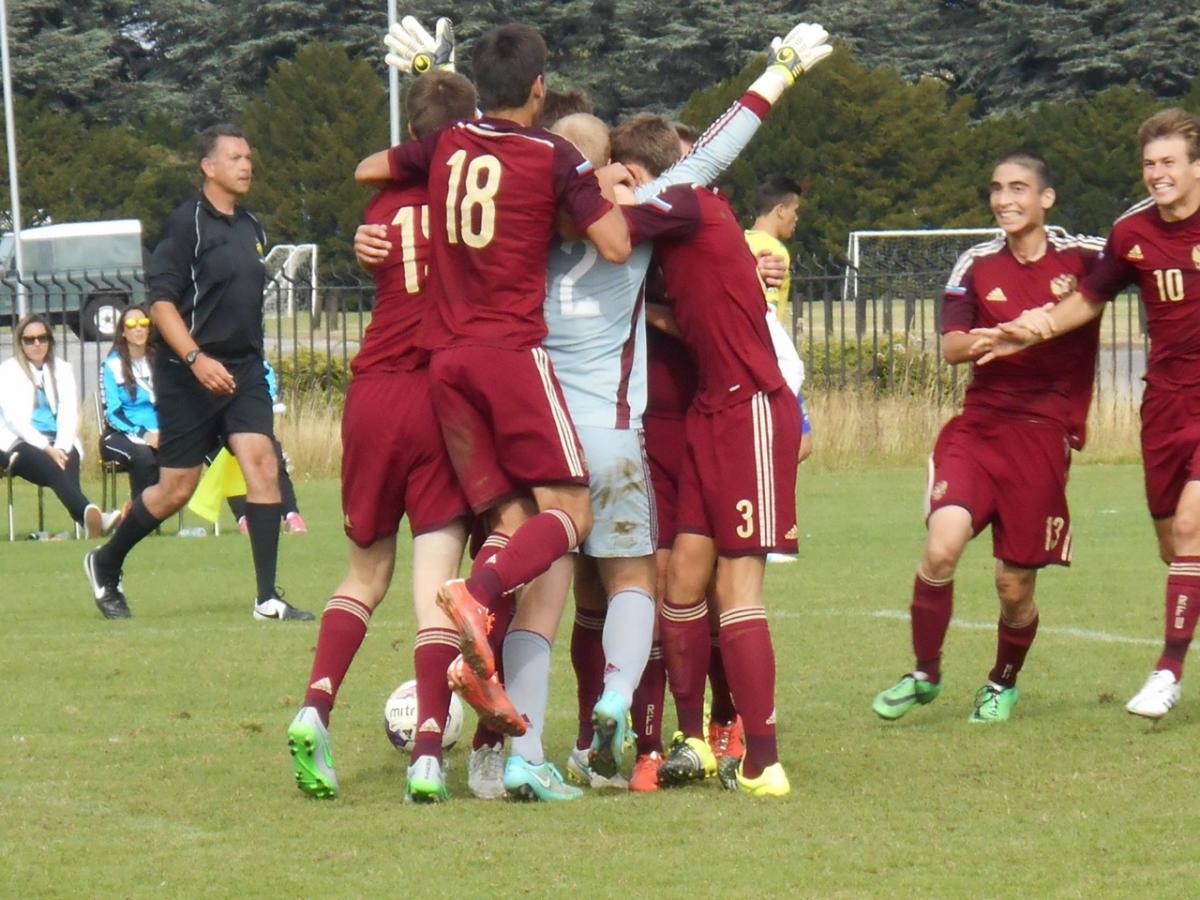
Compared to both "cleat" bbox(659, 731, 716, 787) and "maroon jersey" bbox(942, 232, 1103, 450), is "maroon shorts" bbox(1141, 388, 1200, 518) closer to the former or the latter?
"maroon jersey" bbox(942, 232, 1103, 450)

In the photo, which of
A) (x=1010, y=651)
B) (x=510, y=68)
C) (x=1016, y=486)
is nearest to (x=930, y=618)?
(x=1010, y=651)

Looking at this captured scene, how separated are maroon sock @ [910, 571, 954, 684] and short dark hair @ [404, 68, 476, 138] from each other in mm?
2503

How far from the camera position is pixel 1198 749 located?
7.00 meters

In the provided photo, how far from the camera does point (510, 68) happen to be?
6.41 meters

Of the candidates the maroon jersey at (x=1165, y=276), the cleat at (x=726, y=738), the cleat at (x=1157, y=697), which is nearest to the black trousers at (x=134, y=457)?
the cleat at (x=726, y=738)

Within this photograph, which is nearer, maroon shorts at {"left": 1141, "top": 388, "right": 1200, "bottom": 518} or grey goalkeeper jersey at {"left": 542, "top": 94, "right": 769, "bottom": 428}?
grey goalkeeper jersey at {"left": 542, "top": 94, "right": 769, "bottom": 428}

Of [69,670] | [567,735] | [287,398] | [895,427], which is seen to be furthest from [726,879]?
[287,398]

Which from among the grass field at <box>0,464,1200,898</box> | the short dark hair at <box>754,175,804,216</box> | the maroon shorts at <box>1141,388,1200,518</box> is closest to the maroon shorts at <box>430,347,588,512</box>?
the grass field at <box>0,464,1200,898</box>

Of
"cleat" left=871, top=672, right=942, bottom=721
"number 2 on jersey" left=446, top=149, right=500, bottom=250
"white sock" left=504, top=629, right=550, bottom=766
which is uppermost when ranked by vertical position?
"number 2 on jersey" left=446, top=149, right=500, bottom=250

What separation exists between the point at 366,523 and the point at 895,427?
1384cm

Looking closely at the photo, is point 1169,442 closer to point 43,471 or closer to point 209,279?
point 209,279

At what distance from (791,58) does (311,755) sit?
2.72 metres

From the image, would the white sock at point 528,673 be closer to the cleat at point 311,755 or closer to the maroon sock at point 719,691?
the cleat at point 311,755

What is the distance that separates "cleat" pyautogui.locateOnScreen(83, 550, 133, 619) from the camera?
1112cm
